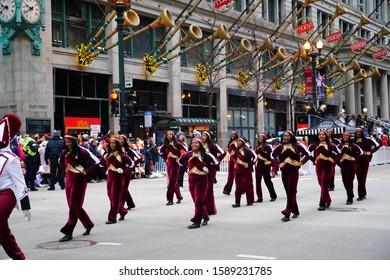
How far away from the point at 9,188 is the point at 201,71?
105ft

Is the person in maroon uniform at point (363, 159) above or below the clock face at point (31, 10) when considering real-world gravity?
below

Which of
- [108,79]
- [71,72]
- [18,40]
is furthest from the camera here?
[108,79]

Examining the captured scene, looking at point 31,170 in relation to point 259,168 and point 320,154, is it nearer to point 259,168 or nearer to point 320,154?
point 259,168

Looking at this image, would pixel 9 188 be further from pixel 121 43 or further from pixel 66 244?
pixel 121 43

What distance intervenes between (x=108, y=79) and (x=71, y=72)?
2.82 metres

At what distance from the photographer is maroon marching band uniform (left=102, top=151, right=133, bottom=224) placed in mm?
11627

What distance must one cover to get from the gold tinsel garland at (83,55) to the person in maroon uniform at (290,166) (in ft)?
65.8

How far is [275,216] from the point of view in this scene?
12078 mm

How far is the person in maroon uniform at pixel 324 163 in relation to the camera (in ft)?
42.7

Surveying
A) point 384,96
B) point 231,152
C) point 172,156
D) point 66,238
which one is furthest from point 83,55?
point 384,96

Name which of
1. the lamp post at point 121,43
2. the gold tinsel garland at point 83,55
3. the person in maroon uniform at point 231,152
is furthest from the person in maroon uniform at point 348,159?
the gold tinsel garland at point 83,55

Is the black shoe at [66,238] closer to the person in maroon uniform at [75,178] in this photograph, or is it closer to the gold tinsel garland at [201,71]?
the person in maroon uniform at [75,178]

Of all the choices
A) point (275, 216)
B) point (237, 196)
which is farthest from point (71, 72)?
point (275, 216)

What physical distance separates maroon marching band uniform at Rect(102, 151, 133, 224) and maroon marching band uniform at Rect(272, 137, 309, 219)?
122 inches
